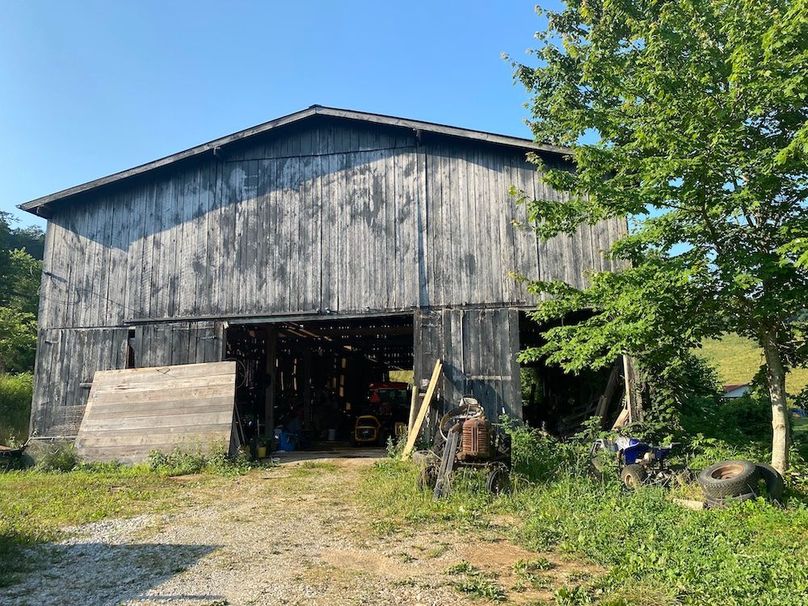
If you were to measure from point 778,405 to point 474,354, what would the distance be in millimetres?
5413

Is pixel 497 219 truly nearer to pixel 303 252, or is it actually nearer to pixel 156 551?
pixel 303 252

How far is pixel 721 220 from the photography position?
8.25m

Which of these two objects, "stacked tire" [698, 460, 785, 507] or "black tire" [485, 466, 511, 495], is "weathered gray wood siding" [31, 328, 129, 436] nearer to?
"black tire" [485, 466, 511, 495]

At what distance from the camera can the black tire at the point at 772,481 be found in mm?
7363

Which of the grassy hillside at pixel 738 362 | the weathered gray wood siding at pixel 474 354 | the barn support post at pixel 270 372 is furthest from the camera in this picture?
the grassy hillside at pixel 738 362

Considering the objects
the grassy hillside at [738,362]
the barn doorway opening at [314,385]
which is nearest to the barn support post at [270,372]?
the barn doorway opening at [314,385]

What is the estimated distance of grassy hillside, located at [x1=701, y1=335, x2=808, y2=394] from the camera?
112 feet

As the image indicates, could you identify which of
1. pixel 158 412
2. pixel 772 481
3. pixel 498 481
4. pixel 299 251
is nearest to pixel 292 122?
pixel 299 251

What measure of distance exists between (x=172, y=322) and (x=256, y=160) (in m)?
4.20

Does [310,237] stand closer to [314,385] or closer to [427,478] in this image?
[427,478]

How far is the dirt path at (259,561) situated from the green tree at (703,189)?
390cm

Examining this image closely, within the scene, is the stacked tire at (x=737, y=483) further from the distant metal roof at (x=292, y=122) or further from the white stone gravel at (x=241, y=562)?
the distant metal roof at (x=292, y=122)

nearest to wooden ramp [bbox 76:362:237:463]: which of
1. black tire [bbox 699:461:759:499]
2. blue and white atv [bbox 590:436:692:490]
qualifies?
blue and white atv [bbox 590:436:692:490]

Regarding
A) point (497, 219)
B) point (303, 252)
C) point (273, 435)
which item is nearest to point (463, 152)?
point (497, 219)
